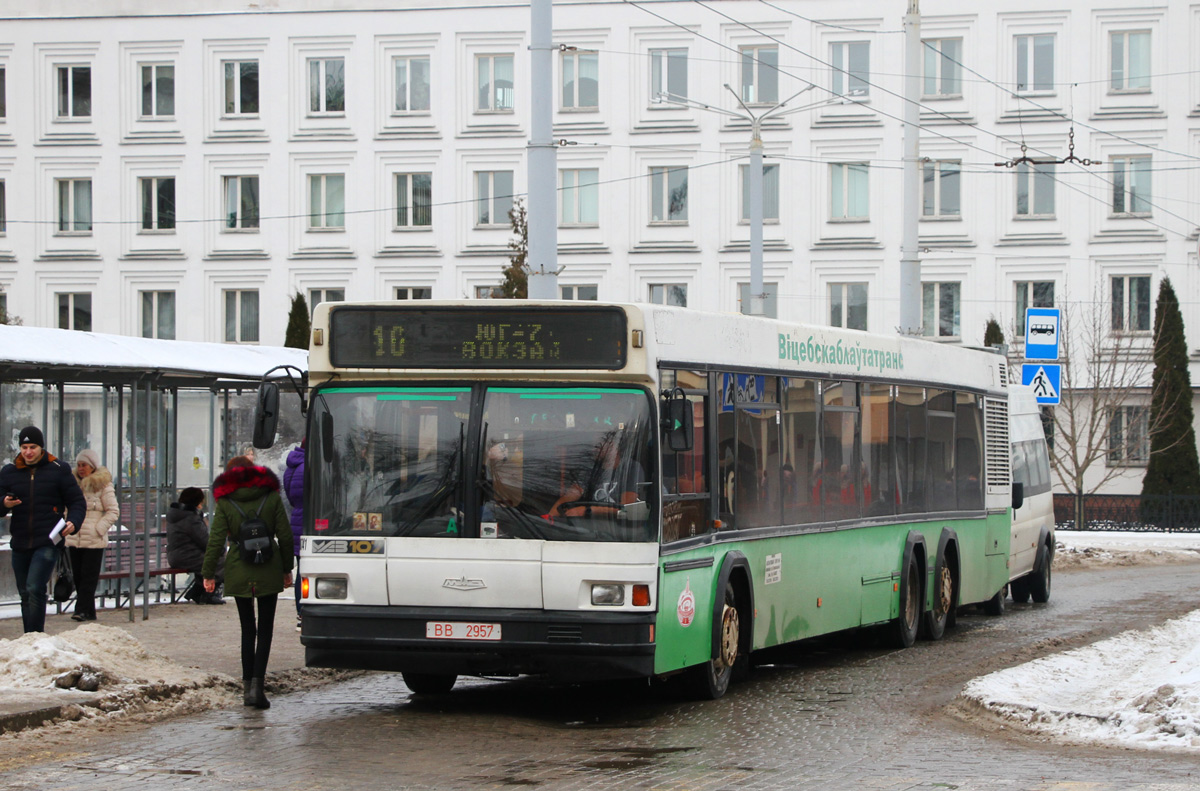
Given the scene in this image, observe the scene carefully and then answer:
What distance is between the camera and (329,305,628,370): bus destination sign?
10.7 meters

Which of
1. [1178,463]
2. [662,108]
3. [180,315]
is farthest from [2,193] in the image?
[1178,463]

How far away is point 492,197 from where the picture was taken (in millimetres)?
51594

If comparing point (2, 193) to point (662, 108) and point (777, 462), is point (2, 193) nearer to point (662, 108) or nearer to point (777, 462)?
point (662, 108)

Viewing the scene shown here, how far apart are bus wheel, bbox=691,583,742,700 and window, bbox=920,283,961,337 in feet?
129

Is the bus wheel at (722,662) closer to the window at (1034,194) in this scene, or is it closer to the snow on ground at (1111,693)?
the snow on ground at (1111,693)

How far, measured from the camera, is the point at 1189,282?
4919 centimetres

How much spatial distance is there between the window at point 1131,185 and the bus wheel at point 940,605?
1374 inches

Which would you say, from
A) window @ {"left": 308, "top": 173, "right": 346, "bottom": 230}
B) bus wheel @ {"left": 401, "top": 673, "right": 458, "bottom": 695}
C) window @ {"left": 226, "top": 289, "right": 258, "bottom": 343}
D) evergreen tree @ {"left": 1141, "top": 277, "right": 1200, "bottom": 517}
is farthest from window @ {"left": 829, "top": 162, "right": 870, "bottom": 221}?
bus wheel @ {"left": 401, "top": 673, "right": 458, "bottom": 695}

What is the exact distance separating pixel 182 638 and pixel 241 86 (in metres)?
39.3

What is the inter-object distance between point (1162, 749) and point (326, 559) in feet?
16.5

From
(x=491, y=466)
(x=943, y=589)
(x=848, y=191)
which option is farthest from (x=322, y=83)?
(x=491, y=466)

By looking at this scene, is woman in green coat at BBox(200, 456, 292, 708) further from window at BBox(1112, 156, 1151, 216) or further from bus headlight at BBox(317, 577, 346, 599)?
window at BBox(1112, 156, 1151, 216)

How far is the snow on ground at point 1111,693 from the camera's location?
32.3 ft

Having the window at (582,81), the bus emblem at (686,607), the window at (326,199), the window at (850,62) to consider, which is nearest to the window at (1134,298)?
the window at (850,62)
